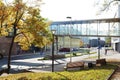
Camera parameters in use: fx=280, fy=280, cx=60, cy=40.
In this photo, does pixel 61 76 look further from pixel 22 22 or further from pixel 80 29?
pixel 80 29

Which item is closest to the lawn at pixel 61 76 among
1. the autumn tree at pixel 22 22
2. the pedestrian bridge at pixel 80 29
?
the autumn tree at pixel 22 22

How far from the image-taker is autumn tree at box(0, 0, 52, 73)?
31.1 metres

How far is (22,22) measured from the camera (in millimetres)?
32219

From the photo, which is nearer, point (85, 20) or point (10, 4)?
point (10, 4)

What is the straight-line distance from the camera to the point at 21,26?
3203cm

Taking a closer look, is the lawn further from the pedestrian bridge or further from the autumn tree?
the pedestrian bridge

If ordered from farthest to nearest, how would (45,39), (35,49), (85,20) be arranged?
(35,49)
(85,20)
(45,39)

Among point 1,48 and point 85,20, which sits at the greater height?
point 85,20

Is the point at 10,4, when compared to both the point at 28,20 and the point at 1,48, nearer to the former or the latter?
the point at 28,20

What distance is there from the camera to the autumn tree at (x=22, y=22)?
102 ft

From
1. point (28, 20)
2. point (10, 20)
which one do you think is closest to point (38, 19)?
point (28, 20)

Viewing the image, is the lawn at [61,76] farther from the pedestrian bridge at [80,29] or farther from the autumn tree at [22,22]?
the pedestrian bridge at [80,29]

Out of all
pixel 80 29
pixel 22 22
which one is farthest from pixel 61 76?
pixel 80 29

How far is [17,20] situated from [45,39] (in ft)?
14.7
